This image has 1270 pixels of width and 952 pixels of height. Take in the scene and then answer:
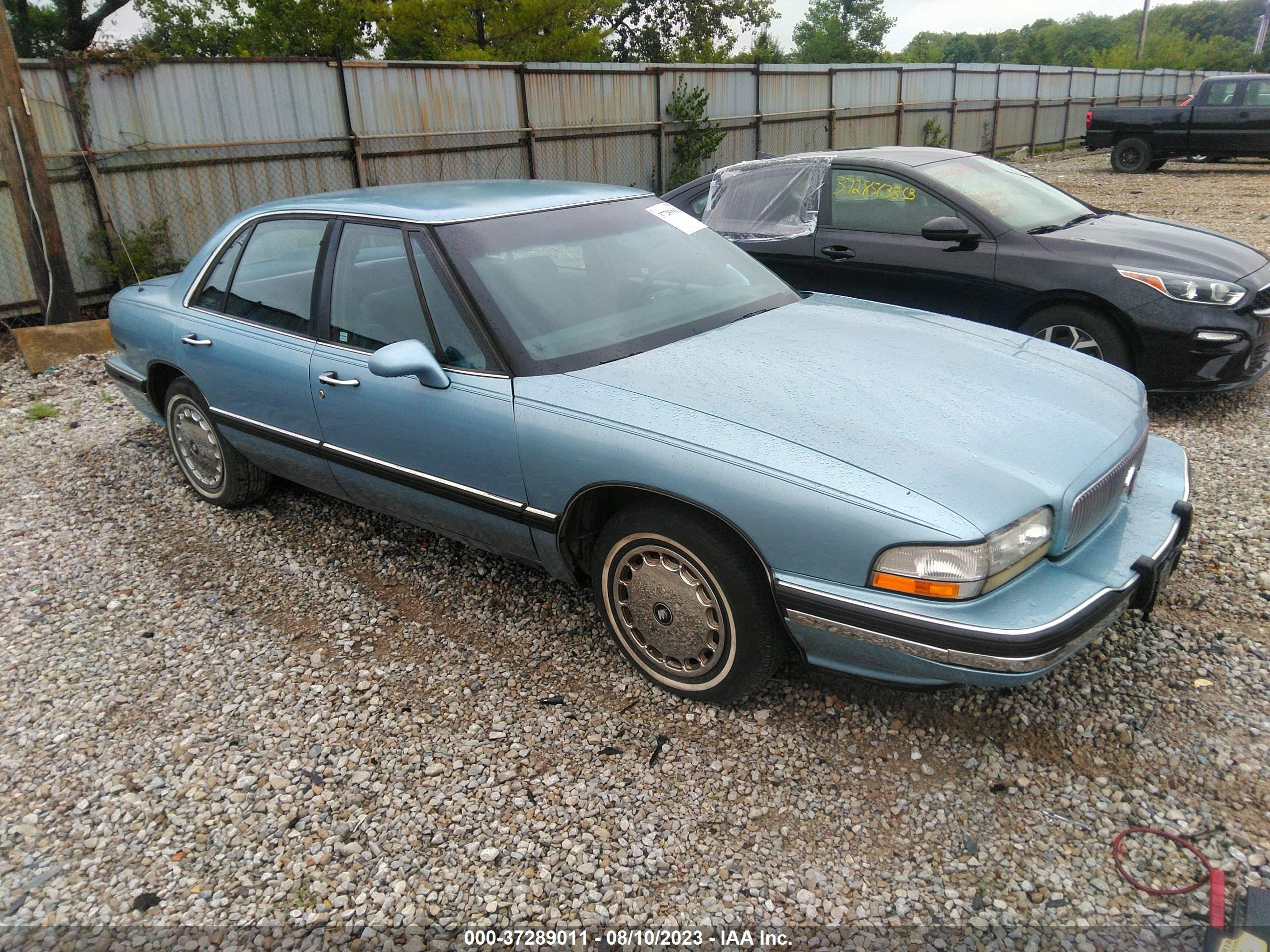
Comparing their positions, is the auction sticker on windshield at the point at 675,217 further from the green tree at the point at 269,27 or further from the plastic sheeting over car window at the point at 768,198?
the green tree at the point at 269,27

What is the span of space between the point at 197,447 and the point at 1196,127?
19.7 metres

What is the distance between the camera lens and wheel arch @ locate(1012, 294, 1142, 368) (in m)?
4.99

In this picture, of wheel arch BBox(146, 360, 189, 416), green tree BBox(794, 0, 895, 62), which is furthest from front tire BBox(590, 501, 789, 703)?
green tree BBox(794, 0, 895, 62)

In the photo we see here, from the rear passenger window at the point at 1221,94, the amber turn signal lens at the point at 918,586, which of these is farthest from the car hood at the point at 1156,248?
the rear passenger window at the point at 1221,94

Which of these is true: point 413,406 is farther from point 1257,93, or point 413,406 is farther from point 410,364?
point 1257,93

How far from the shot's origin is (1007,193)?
19.0ft

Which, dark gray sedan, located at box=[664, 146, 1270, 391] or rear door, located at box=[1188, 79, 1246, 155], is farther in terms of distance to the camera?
rear door, located at box=[1188, 79, 1246, 155]

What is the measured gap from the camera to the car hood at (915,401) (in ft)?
8.07

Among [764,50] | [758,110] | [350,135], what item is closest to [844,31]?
[764,50]

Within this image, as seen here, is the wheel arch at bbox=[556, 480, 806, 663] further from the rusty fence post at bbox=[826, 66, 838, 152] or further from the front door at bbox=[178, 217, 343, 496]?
the rusty fence post at bbox=[826, 66, 838, 152]

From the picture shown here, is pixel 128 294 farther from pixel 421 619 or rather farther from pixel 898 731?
pixel 898 731

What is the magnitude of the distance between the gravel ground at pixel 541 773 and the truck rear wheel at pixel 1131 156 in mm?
18007

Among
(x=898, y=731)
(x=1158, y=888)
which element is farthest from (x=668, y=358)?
(x=1158, y=888)

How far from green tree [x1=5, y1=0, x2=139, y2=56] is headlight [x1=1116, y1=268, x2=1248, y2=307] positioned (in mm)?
17981
